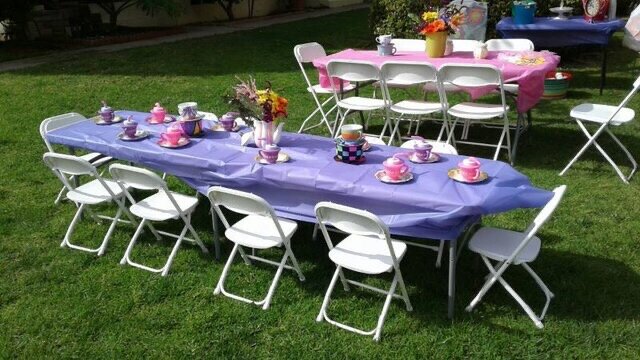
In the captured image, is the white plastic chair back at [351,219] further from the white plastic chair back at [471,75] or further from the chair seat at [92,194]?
the white plastic chair back at [471,75]

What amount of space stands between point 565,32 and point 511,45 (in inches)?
69.7

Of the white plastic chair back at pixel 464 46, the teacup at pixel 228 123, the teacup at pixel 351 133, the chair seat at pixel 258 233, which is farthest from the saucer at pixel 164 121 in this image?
the white plastic chair back at pixel 464 46

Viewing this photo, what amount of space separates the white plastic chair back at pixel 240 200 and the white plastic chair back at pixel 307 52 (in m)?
3.78

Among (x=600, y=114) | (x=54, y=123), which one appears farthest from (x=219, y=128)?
(x=600, y=114)

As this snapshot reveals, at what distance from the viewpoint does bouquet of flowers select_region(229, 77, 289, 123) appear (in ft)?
11.6

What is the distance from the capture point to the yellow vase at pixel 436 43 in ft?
18.8

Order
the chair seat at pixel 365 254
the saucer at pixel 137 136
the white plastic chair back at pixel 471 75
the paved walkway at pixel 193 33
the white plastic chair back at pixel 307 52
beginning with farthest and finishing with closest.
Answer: the paved walkway at pixel 193 33 < the white plastic chair back at pixel 307 52 < the white plastic chair back at pixel 471 75 < the saucer at pixel 137 136 < the chair seat at pixel 365 254

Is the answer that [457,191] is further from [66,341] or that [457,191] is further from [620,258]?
[66,341]

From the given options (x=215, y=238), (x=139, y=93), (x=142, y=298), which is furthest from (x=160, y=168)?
(x=139, y=93)

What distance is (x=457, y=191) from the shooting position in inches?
116

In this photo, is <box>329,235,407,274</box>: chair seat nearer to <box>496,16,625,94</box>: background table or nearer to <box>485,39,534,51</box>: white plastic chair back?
<box>485,39,534,51</box>: white plastic chair back

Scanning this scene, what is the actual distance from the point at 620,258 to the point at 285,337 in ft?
7.35

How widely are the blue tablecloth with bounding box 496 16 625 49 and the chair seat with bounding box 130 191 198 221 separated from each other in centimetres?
562

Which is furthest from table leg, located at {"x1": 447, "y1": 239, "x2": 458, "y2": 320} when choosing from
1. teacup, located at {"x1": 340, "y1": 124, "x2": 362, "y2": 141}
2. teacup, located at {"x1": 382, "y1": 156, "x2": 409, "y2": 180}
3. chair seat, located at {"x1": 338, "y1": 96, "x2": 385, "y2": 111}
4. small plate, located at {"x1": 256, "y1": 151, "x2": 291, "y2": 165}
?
chair seat, located at {"x1": 338, "y1": 96, "x2": 385, "y2": 111}
